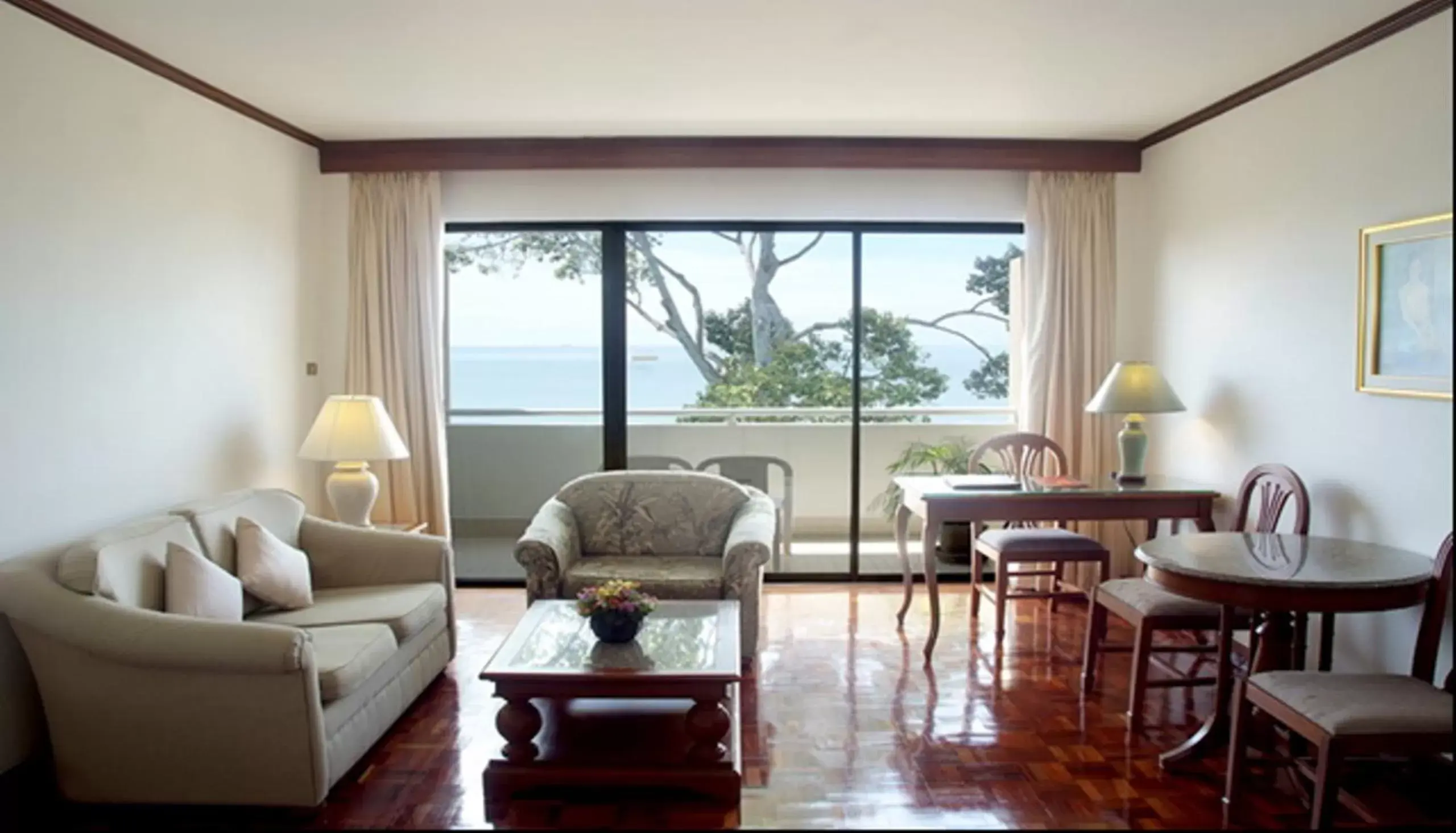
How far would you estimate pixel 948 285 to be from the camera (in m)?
5.30

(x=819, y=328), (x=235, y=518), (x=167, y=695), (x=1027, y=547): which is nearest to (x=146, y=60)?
(x=235, y=518)

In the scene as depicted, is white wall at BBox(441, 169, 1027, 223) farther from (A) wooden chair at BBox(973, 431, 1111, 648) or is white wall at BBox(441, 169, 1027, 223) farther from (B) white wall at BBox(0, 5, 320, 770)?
(A) wooden chair at BBox(973, 431, 1111, 648)

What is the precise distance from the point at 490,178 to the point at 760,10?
7.90 feet

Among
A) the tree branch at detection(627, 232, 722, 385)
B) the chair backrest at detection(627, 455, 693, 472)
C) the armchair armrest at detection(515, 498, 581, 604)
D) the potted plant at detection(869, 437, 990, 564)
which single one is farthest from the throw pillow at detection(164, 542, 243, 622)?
the potted plant at detection(869, 437, 990, 564)

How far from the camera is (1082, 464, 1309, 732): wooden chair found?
3.23m

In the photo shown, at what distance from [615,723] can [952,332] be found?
321cm

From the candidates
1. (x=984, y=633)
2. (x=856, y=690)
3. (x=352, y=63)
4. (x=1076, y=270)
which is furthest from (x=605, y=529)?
(x=1076, y=270)

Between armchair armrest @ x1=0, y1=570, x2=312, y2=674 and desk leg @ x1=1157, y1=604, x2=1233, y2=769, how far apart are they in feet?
9.05

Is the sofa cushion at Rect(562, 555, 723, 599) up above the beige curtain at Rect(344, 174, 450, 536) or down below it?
below

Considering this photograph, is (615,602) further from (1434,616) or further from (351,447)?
(1434,616)

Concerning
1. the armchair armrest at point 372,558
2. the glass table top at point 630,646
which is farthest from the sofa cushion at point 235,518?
the glass table top at point 630,646

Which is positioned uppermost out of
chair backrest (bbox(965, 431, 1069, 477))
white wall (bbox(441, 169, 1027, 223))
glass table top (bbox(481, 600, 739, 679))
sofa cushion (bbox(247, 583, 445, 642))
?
white wall (bbox(441, 169, 1027, 223))

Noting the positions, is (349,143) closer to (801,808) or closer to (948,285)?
(948,285)

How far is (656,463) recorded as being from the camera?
532 centimetres
